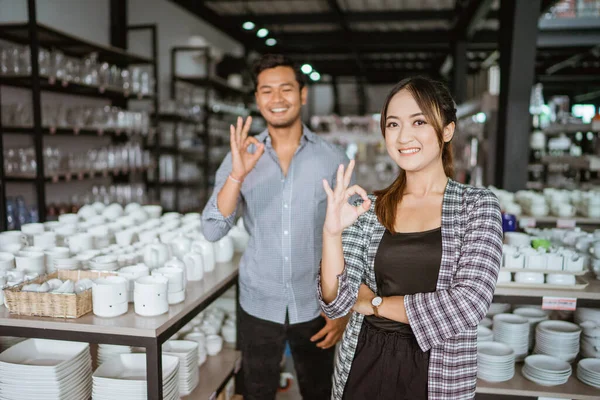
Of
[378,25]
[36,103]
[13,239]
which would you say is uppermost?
[378,25]

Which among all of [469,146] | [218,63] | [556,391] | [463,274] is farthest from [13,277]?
[218,63]

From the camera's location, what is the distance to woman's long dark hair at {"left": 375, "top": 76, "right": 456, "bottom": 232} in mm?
1480

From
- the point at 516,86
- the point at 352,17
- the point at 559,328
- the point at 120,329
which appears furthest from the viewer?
the point at 352,17

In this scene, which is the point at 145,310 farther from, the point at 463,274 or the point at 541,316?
the point at 541,316

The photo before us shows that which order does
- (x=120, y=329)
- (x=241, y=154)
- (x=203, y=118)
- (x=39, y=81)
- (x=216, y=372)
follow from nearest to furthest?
(x=120, y=329), (x=241, y=154), (x=216, y=372), (x=39, y=81), (x=203, y=118)

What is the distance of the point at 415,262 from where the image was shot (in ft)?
4.93

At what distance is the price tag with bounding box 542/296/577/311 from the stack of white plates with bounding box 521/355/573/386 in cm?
29

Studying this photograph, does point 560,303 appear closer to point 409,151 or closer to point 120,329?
point 409,151

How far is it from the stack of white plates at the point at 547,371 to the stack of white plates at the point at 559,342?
56 millimetres

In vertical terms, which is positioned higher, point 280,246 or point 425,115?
point 425,115

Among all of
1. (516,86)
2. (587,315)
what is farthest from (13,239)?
(516,86)

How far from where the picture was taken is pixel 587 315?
262cm

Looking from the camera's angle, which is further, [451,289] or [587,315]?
[587,315]

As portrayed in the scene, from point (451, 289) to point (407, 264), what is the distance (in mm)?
164
